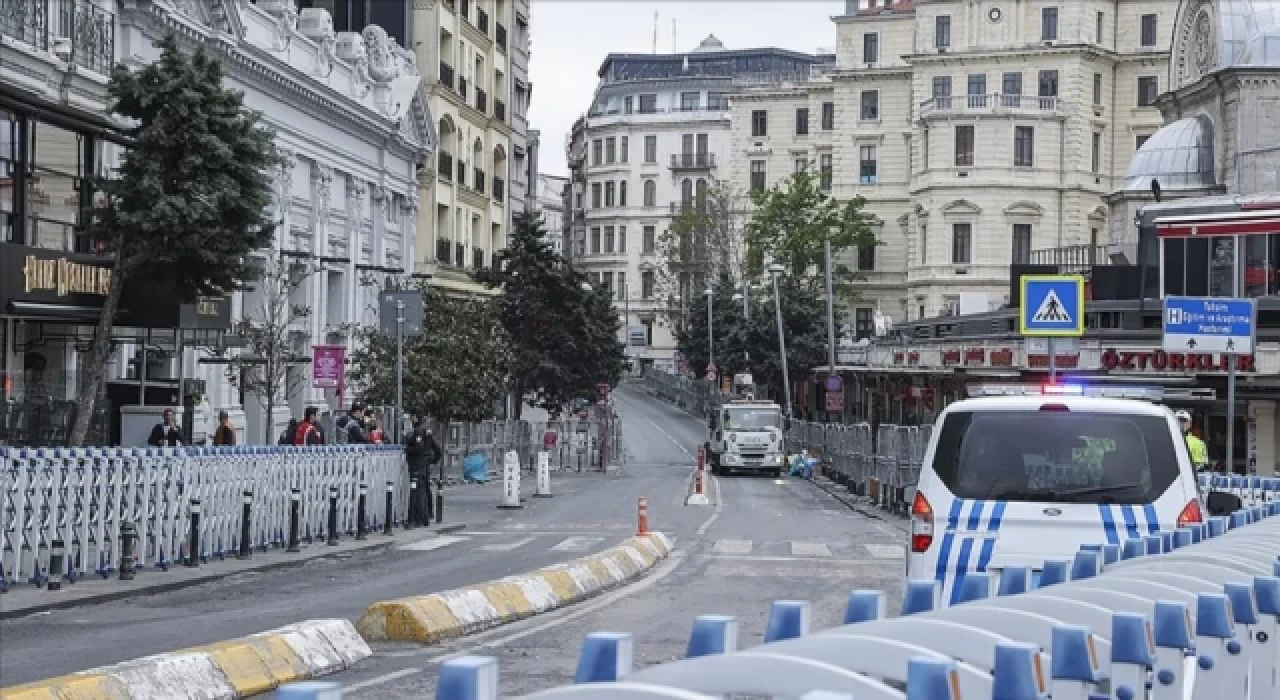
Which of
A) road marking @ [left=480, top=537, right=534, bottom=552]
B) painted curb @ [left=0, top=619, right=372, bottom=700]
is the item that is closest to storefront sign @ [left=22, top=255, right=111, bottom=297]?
road marking @ [left=480, top=537, right=534, bottom=552]

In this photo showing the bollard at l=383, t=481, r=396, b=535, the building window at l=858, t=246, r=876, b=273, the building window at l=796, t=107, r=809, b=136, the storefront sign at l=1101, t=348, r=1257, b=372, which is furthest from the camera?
the building window at l=796, t=107, r=809, b=136

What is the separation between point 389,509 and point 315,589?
9.12m

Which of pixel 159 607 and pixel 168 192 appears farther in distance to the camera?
pixel 168 192

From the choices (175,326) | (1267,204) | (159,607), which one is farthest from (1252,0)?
(159,607)

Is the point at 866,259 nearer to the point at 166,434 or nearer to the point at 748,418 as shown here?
the point at 748,418

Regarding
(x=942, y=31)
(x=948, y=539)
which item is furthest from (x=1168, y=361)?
(x=942, y=31)

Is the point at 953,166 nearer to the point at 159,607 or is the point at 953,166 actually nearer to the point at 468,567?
the point at 468,567

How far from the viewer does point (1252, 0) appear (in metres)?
57.2

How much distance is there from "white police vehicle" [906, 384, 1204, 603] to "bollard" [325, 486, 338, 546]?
16491 mm

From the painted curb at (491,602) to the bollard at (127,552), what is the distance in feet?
16.2

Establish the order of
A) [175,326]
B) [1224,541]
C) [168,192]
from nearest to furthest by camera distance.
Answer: [1224,541] < [168,192] < [175,326]

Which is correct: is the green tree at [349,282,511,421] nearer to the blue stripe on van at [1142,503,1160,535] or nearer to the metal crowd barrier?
the blue stripe on van at [1142,503,1160,535]

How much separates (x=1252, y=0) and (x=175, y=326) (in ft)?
128

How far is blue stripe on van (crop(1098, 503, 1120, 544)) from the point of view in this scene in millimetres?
12164
